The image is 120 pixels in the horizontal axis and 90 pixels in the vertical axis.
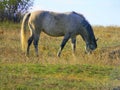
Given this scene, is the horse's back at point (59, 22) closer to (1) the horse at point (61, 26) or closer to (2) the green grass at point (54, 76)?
(1) the horse at point (61, 26)

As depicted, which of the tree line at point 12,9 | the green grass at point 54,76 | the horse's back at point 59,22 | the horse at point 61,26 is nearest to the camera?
the green grass at point 54,76

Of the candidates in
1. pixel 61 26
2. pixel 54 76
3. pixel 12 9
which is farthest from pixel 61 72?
pixel 12 9

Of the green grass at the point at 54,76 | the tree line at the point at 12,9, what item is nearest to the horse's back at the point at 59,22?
the green grass at the point at 54,76

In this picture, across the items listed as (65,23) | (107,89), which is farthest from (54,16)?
(107,89)

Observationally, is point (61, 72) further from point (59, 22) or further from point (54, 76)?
point (59, 22)

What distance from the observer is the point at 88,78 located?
423 inches

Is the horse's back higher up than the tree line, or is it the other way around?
the horse's back

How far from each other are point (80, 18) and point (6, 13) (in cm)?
1709

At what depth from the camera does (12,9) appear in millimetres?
33188

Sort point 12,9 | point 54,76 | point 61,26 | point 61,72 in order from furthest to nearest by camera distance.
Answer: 1. point 12,9
2. point 61,26
3. point 61,72
4. point 54,76

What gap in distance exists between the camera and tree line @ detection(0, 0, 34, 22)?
3282cm

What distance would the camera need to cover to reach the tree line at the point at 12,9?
108ft

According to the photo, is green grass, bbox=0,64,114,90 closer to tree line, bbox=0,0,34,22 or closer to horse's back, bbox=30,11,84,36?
horse's back, bbox=30,11,84,36

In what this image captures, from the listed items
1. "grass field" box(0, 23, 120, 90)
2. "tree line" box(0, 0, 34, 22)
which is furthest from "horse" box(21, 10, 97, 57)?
"tree line" box(0, 0, 34, 22)
